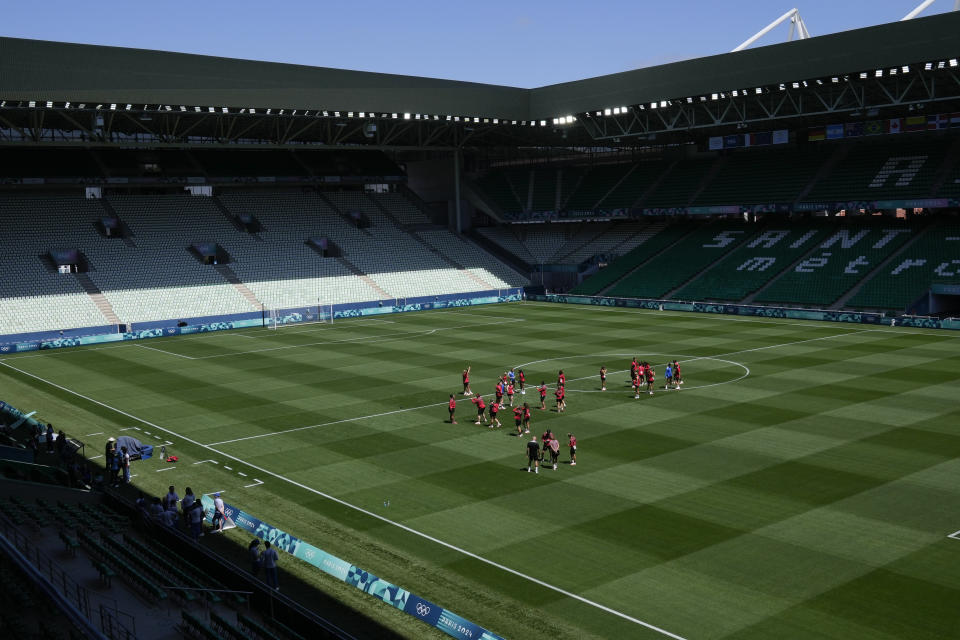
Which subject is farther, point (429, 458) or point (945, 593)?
point (429, 458)

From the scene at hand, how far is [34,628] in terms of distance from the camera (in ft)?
46.8

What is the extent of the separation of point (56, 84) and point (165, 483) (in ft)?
125

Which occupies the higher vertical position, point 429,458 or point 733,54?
Answer: point 733,54

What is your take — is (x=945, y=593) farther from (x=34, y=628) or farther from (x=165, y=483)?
(x=165, y=483)

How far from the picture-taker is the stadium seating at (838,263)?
201 ft

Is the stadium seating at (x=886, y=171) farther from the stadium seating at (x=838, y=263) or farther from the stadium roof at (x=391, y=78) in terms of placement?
the stadium roof at (x=391, y=78)

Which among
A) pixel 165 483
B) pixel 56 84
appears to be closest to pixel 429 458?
pixel 165 483

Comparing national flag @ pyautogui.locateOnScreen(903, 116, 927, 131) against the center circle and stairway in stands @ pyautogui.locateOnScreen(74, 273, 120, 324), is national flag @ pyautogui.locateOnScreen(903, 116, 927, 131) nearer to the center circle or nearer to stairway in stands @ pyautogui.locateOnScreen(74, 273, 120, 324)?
the center circle

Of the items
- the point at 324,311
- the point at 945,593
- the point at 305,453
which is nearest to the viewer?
the point at 945,593

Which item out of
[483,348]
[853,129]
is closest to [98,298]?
[483,348]

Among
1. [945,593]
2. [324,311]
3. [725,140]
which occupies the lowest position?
[945,593]

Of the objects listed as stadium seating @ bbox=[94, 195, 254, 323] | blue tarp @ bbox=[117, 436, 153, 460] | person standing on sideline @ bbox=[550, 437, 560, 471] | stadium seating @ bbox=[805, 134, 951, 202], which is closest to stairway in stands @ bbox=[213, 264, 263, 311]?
stadium seating @ bbox=[94, 195, 254, 323]

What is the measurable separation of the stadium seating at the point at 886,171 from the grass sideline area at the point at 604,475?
19499mm

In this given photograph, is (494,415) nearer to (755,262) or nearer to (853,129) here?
(755,262)
